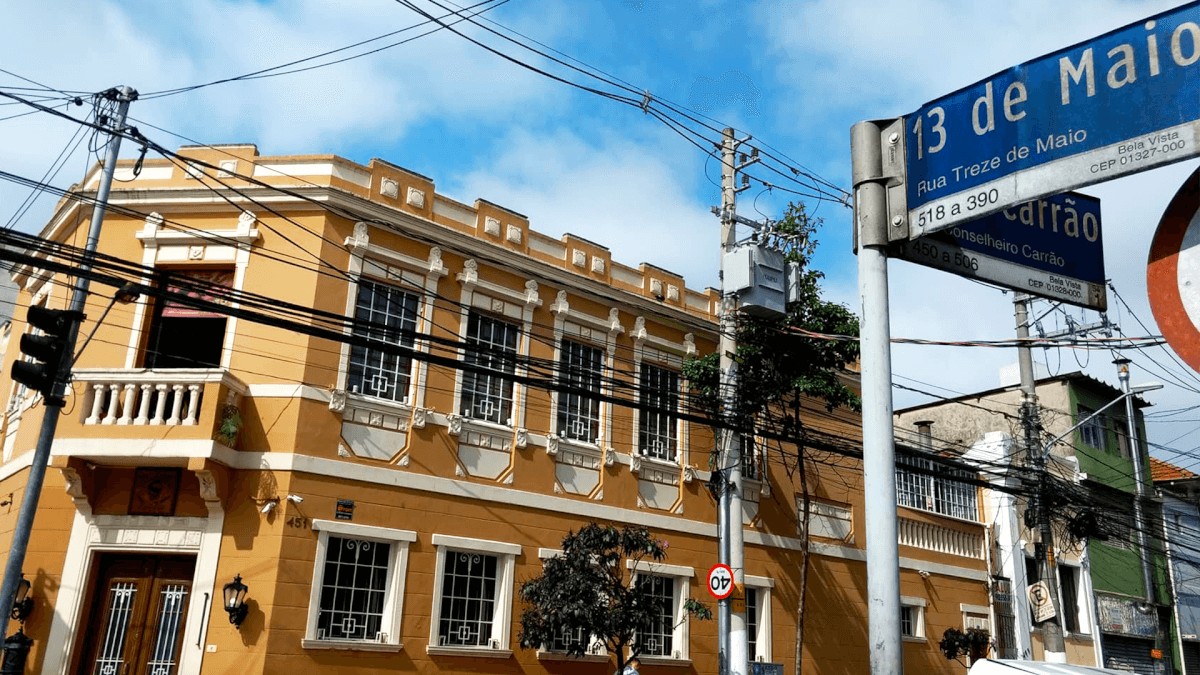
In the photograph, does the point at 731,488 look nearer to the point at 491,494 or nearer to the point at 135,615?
the point at 491,494

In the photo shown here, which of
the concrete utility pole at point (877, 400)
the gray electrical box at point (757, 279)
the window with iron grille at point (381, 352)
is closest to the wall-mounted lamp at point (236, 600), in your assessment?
the window with iron grille at point (381, 352)

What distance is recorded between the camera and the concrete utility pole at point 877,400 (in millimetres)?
3750

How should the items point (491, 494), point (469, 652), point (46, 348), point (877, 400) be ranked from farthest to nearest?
point (491, 494), point (469, 652), point (46, 348), point (877, 400)

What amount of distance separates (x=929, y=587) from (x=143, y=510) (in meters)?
17.1

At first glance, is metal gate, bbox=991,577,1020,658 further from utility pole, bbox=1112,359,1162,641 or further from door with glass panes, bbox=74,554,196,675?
door with glass panes, bbox=74,554,196,675

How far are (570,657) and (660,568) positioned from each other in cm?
244

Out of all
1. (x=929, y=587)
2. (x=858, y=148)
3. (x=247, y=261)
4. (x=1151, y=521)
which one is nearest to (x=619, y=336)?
(x=247, y=261)

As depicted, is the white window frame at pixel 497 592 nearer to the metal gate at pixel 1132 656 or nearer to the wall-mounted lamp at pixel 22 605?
the wall-mounted lamp at pixel 22 605

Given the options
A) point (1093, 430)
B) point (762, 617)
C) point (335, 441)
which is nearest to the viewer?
point (335, 441)

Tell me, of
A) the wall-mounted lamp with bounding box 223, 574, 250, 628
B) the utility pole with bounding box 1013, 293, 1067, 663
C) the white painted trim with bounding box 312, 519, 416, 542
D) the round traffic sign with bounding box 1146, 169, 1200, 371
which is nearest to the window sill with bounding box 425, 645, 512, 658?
the white painted trim with bounding box 312, 519, 416, 542

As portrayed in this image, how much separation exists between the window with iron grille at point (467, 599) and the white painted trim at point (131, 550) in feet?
11.3

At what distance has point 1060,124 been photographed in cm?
368

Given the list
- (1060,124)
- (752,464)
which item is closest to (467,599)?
(752,464)

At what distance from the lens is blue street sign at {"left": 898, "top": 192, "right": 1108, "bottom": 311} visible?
435 cm
